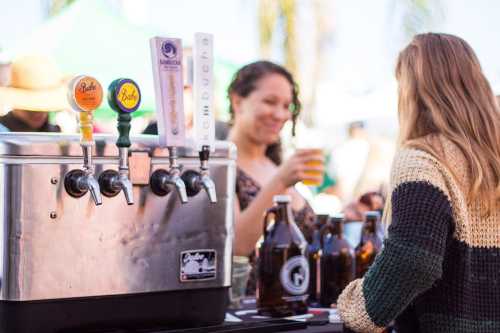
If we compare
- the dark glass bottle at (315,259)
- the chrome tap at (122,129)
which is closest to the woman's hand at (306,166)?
the dark glass bottle at (315,259)

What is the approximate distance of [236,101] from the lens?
123 inches

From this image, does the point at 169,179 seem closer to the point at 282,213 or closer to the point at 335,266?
the point at 282,213

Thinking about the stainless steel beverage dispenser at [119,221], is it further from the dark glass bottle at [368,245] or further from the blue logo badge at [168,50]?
the dark glass bottle at [368,245]

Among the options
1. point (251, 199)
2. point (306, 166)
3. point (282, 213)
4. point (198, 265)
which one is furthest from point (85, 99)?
point (251, 199)

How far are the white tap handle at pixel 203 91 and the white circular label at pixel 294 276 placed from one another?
0.46 m

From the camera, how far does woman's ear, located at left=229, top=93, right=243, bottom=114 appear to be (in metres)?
3.09

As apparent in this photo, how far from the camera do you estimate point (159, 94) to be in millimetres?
1690

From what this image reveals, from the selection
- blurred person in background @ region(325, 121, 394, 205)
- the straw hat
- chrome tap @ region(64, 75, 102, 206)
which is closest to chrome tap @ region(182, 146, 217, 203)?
chrome tap @ region(64, 75, 102, 206)

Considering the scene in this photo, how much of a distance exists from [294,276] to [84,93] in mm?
776

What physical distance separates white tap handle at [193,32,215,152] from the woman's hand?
67 cm

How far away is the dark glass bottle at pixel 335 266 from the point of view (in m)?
2.26

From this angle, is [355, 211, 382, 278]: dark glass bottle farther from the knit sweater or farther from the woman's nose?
the woman's nose

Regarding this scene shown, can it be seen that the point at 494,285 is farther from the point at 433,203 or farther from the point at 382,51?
the point at 382,51

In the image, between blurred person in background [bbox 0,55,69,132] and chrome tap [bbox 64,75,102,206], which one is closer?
chrome tap [bbox 64,75,102,206]
